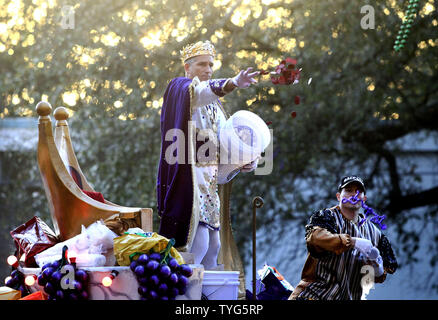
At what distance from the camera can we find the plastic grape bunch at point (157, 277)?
3.43 metres

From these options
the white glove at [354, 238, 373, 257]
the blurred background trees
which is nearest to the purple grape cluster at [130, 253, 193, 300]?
the white glove at [354, 238, 373, 257]

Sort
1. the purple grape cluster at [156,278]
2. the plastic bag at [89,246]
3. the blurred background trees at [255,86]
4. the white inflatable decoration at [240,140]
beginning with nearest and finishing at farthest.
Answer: the purple grape cluster at [156,278]
the plastic bag at [89,246]
the white inflatable decoration at [240,140]
the blurred background trees at [255,86]

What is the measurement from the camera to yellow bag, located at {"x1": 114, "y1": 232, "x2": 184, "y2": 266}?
355 cm

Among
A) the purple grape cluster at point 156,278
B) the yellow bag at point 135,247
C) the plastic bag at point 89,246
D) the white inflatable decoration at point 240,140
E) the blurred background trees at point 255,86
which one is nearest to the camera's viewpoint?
the purple grape cluster at point 156,278

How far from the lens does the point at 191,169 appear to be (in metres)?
4.28

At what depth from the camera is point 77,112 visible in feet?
28.0

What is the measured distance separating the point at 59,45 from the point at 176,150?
184 inches

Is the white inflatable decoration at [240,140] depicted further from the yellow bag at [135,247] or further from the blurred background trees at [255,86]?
the blurred background trees at [255,86]

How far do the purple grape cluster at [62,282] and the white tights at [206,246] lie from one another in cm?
92

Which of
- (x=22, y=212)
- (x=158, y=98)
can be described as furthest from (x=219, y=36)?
(x=22, y=212)

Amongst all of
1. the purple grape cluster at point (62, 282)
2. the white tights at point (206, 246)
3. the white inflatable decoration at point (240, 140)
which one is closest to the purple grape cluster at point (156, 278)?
the purple grape cluster at point (62, 282)

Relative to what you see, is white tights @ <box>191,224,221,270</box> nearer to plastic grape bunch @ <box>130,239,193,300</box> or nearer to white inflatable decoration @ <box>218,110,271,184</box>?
white inflatable decoration @ <box>218,110,271,184</box>

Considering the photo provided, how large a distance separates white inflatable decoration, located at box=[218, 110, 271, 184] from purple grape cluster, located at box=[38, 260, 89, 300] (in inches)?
52.8

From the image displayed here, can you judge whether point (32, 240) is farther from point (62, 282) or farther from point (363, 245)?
point (363, 245)
